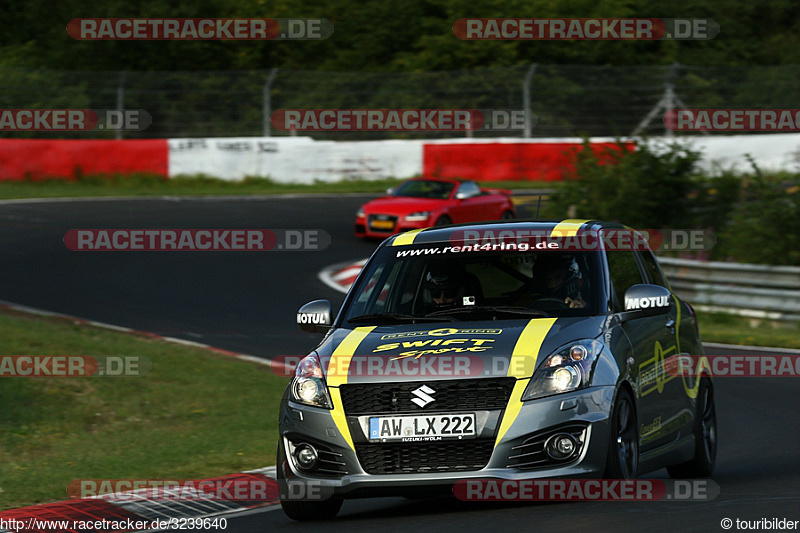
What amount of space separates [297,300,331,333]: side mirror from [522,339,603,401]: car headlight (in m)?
1.50

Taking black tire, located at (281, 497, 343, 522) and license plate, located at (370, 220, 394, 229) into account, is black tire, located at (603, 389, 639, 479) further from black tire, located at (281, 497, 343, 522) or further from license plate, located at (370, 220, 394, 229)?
license plate, located at (370, 220, 394, 229)

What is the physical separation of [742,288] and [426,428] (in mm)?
12379

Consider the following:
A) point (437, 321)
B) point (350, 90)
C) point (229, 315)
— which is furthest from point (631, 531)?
point (350, 90)

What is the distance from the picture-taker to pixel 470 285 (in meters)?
7.85

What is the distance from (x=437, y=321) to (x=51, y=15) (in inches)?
1862

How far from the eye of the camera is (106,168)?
33344 millimetres

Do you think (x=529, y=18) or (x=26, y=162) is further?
(x=529, y=18)

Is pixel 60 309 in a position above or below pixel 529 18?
below

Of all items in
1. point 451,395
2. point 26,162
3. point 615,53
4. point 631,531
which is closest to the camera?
point 631,531

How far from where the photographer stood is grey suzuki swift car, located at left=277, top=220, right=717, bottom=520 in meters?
6.63

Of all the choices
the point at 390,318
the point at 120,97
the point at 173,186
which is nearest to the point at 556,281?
the point at 390,318

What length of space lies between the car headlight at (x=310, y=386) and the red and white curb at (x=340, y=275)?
1290 cm

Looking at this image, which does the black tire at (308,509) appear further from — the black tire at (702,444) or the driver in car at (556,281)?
the black tire at (702,444)

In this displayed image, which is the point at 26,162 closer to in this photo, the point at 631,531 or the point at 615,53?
the point at 615,53
